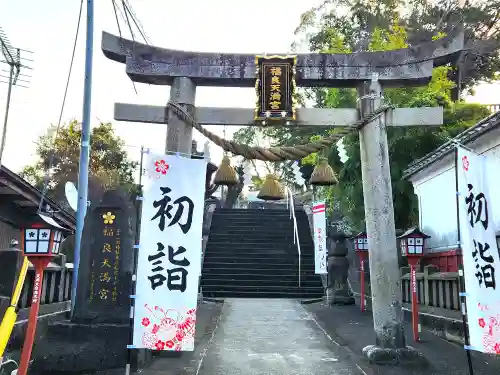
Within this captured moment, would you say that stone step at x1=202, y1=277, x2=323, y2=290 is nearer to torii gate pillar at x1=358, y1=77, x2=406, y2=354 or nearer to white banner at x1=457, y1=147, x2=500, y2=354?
torii gate pillar at x1=358, y1=77, x2=406, y2=354

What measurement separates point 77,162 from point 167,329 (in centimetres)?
2427

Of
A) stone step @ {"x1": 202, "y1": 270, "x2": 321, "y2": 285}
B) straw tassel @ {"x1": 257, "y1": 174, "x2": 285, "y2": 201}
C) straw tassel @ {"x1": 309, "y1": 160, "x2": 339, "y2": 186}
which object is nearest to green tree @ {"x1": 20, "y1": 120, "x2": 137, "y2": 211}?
stone step @ {"x1": 202, "y1": 270, "x2": 321, "y2": 285}

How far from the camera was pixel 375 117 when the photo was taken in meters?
7.23

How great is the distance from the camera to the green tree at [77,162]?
1048 inches

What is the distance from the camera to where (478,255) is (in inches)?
204

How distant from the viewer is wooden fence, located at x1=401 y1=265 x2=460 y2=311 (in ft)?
30.1

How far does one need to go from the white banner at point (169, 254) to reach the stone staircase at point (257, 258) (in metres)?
12.0

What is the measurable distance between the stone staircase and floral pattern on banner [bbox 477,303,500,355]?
12.6 m

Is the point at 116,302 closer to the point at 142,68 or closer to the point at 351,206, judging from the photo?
the point at 142,68

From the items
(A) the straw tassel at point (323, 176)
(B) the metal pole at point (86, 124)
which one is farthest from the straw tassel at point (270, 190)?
(B) the metal pole at point (86, 124)

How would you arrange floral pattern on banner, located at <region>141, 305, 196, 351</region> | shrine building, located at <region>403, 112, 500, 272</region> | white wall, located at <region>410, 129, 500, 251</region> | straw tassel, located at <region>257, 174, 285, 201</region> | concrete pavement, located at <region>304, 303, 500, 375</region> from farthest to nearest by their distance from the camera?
1. straw tassel, located at <region>257, 174, 285, 201</region>
2. white wall, located at <region>410, 129, 500, 251</region>
3. shrine building, located at <region>403, 112, 500, 272</region>
4. concrete pavement, located at <region>304, 303, 500, 375</region>
5. floral pattern on banner, located at <region>141, 305, 196, 351</region>

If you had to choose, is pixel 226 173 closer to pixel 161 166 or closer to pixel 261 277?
pixel 161 166

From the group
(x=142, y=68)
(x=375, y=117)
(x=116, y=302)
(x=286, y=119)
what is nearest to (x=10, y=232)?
(x=116, y=302)

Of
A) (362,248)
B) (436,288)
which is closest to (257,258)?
(362,248)
